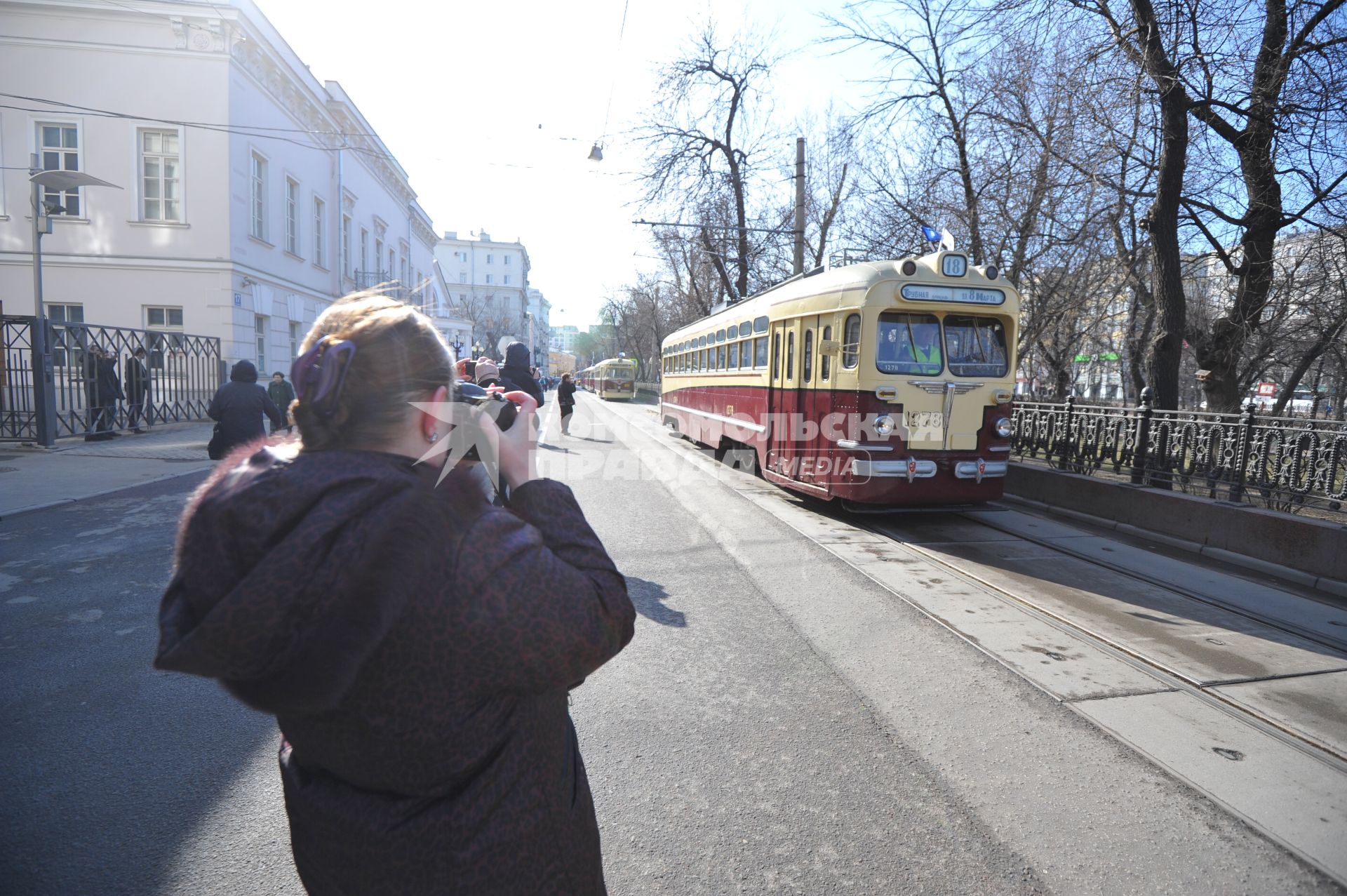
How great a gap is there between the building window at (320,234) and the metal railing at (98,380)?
10.4 metres

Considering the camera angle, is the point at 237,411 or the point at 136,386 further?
the point at 136,386

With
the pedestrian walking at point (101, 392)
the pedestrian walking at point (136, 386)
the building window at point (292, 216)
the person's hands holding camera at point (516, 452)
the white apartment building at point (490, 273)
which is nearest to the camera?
the person's hands holding camera at point (516, 452)

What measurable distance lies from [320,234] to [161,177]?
927 cm

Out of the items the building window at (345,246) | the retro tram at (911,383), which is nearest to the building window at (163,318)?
the building window at (345,246)

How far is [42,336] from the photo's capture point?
12883 mm

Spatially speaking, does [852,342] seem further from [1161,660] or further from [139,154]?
[139,154]

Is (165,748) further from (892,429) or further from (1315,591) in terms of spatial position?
(1315,591)

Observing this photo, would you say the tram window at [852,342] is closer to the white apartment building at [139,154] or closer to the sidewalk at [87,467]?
the sidewalk at [87,467]

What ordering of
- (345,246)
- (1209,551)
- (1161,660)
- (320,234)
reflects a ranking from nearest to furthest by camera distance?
1. (1161,660)
2. (1209,551)
3. (320,234)
4. (345,246)

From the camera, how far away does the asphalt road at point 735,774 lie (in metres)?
2.74

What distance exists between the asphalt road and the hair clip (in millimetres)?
2242

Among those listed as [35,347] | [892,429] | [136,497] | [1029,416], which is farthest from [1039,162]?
[35,347]

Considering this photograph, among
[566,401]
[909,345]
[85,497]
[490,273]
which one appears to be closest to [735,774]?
[909,345]

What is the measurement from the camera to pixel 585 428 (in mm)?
22719
